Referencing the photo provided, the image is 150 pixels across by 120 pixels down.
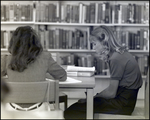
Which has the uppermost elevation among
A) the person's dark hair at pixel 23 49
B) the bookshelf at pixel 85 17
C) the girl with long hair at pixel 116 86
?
the bookshelf at pixel 85 17

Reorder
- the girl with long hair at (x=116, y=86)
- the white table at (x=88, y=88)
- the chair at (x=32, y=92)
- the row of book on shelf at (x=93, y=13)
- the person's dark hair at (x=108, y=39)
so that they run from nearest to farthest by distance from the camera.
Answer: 1. the chair at (x=32, y=92)
2. the white table at (x=88, y=88)
3. the girl with long hair at (x=116, y=86)
4. the person's dark hair at (x=108, y=39)
5. the row of book on shelf at (x=93, y=13)

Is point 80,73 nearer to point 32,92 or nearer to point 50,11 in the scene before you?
point 32,92

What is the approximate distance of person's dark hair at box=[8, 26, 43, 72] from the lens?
5.25 feet

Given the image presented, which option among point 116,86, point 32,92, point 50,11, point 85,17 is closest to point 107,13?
point 85,17

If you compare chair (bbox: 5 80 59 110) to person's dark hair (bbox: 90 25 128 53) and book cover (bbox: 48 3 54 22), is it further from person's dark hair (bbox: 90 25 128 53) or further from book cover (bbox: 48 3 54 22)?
book cover (bbox: 48 3 54 22)

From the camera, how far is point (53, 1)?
146 inches

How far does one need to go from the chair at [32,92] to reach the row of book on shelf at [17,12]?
2.25m

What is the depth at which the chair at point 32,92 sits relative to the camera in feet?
4.49

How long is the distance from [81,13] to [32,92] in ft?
7.46

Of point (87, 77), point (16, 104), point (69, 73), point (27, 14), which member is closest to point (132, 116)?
point (87, 77)

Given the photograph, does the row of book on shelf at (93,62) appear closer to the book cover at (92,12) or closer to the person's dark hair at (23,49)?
the book cover at (92,12)

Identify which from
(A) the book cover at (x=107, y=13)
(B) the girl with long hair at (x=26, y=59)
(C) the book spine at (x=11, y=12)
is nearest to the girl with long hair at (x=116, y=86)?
(B) the girl with long hair at (x=26, y=59)

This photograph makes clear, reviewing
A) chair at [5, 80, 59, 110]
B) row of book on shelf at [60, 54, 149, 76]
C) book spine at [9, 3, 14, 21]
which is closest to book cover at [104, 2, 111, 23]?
row of book on shelf at [60, 54, 149, 76]

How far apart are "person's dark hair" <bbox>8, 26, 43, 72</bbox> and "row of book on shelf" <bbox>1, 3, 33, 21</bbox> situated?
189 cm
